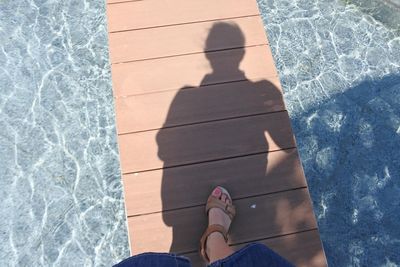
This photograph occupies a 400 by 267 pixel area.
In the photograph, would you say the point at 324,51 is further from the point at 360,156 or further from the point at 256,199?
the point at 256,199

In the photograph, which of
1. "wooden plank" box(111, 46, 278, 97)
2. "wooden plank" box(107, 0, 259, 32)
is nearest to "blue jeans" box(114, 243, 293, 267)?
"wooden plank" box(111, 46, 278, 97)

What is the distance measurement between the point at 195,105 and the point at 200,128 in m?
0.17

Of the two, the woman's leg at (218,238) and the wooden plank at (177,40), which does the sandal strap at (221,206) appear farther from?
the wooden plank at (177,40)

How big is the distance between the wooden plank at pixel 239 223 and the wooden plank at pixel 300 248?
4cm

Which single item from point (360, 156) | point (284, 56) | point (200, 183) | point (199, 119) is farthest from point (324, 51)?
point (200, 183)

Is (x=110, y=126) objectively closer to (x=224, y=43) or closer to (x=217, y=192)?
(x=217, y=192)

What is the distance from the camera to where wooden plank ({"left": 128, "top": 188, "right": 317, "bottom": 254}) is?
8.21ft

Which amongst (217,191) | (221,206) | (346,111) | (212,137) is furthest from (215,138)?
(346,111)

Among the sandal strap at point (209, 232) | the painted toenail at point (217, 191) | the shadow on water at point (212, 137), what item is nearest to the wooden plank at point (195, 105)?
the shadow on water at point (212, 137)

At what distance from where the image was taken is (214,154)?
2.70m

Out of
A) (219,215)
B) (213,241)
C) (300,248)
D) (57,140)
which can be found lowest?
(300,248)

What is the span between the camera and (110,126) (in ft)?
9.11

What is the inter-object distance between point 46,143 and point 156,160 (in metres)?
0.73

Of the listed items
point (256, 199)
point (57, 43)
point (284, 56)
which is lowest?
point (256, 199)
